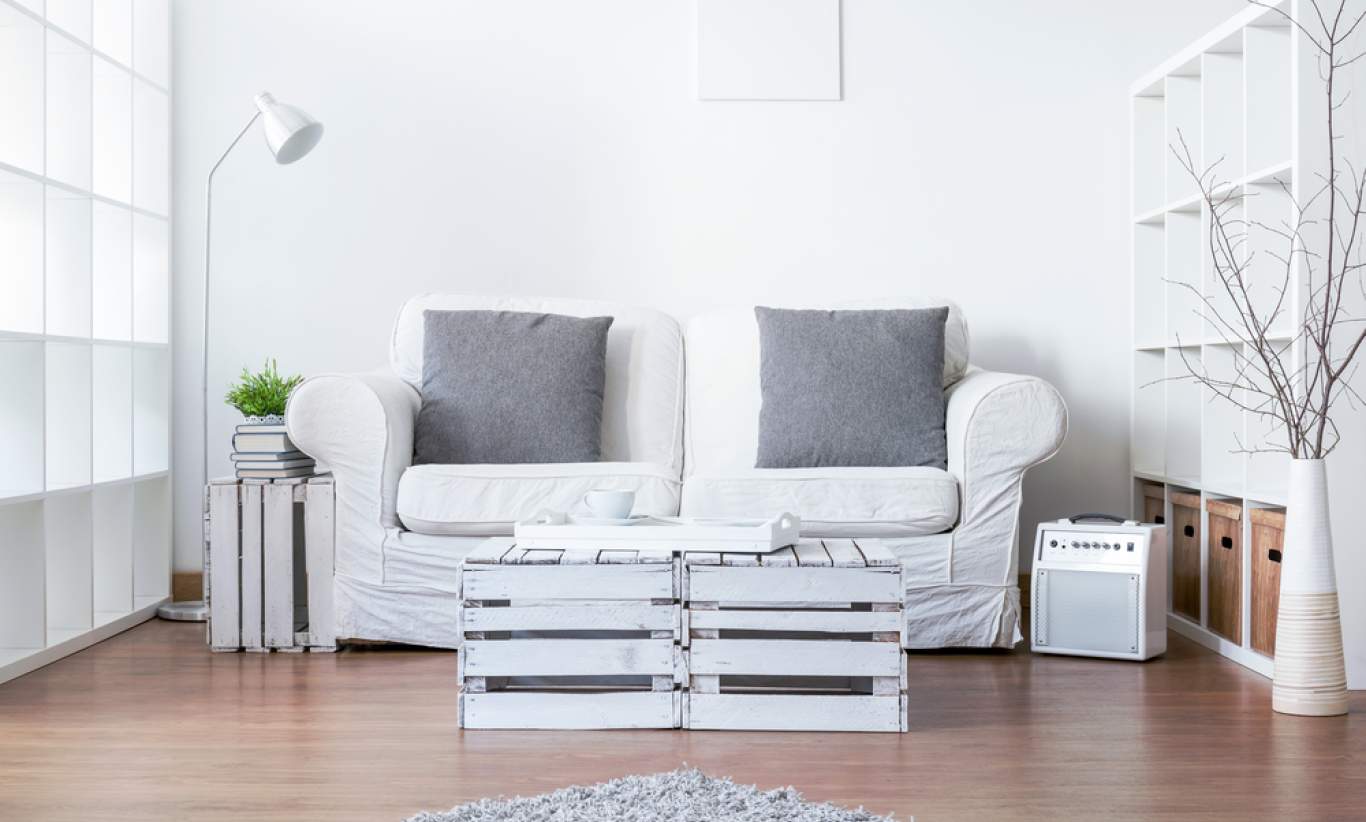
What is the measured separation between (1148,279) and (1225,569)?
1.13 meters

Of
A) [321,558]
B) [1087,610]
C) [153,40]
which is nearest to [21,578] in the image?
[321,558]

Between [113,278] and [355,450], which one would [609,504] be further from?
[113,278]

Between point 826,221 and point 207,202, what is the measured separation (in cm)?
203

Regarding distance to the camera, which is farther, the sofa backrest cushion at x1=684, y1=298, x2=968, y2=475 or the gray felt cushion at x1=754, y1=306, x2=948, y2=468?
the sofa backrest cushion at x1=684, y1=298, x2=968, y2=475

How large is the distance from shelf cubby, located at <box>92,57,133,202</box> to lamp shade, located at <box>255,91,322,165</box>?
47 cm

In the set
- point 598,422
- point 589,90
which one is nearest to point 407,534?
point 598,422

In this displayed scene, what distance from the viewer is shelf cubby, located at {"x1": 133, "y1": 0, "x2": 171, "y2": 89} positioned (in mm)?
4098

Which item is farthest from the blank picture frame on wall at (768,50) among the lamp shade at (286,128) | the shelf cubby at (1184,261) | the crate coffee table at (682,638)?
the crate coffee table at (682,638)

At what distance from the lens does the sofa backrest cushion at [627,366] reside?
3959 millimetres

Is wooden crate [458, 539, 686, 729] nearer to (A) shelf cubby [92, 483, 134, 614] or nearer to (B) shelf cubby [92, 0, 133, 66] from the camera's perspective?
(A) shelf cubby [92, 483, 134, 614]

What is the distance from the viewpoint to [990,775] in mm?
2252

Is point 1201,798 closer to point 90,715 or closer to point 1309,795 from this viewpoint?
point 1309,795

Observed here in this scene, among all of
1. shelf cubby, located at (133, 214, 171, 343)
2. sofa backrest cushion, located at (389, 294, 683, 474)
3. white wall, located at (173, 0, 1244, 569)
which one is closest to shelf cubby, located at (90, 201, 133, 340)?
shelf cubby, located at (133, 214, 171, 343)

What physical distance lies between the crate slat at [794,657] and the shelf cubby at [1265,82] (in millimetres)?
1720
